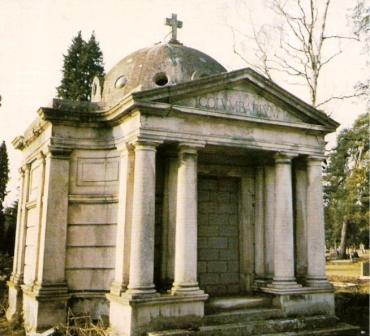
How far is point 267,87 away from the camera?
9.29 meters

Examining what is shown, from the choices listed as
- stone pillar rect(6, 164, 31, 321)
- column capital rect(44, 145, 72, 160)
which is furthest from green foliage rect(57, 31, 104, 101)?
column capital rect(44, 145, 72, 160)

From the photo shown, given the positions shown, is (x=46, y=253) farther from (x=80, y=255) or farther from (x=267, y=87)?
(x=267, y=87)

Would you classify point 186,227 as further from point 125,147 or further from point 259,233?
point 259,233

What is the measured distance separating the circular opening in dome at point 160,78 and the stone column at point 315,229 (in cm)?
393

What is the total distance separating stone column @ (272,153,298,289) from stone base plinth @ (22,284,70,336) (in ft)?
14.7

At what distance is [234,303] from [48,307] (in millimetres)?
3800

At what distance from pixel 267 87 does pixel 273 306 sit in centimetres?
476

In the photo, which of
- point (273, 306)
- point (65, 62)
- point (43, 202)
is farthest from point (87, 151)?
point (65, 62)

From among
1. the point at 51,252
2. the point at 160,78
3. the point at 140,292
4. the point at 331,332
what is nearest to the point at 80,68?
the point at 160,78

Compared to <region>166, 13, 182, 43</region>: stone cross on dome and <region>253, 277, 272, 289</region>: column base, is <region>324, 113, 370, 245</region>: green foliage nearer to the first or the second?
<region>166, 13, 182, 43</region>: stone cross on dome

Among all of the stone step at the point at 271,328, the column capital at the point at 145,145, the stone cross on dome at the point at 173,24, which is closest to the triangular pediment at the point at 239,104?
the column capital at the point at 145,145

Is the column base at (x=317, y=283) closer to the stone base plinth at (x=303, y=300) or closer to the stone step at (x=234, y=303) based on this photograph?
the stone base plinth at (x=303, y=300)

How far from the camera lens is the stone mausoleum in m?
8.16

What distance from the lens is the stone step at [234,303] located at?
871 centimetres
